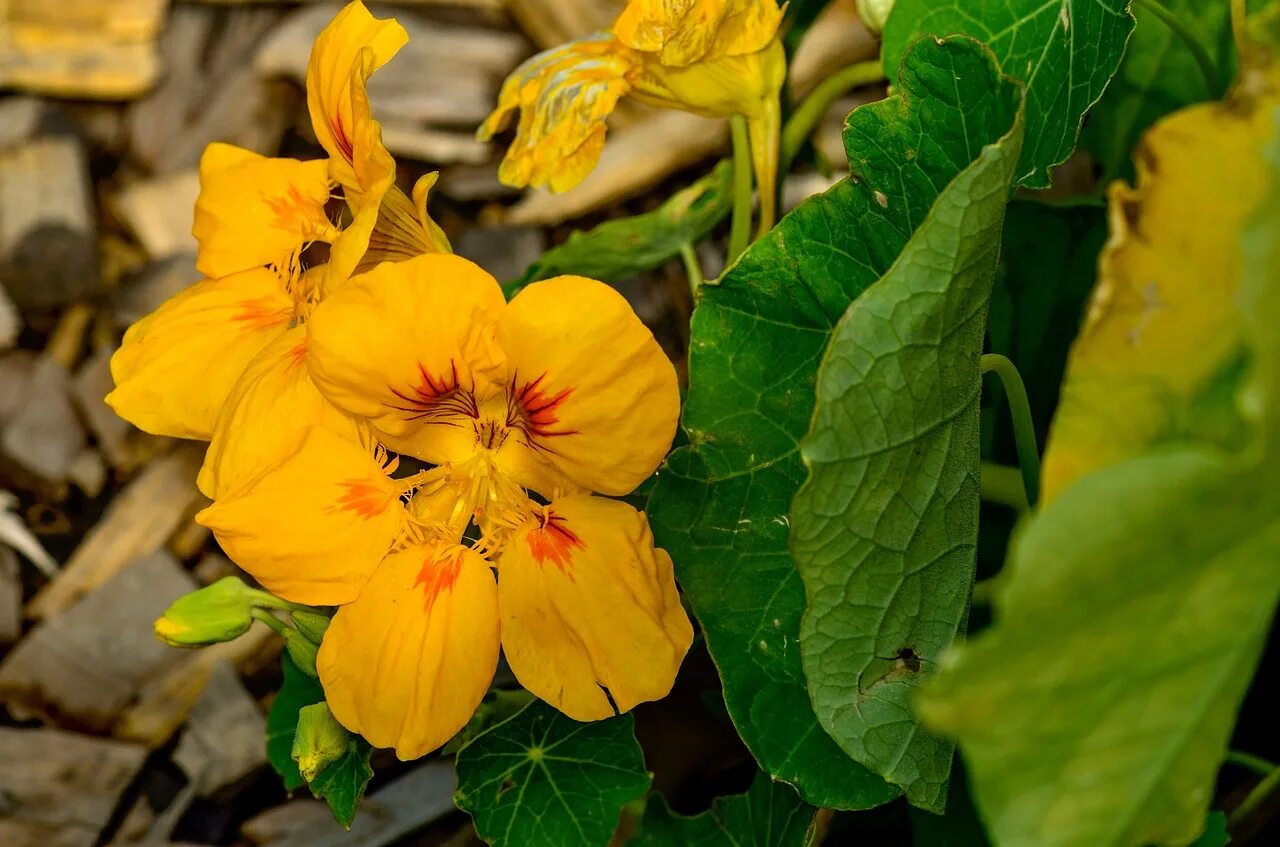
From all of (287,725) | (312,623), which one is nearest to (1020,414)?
(312,623)

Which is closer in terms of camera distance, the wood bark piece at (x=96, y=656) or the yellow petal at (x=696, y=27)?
the yellow petal at (x=696, y=27)

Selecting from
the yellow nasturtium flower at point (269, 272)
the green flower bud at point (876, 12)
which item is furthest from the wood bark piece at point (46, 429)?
the green flower bud at point (876, 12)

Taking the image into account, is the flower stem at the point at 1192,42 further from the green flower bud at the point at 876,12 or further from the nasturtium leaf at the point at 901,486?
the nasturtium leaf at the point at 901,486

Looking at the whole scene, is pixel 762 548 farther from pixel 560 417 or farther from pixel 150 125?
pixel 150 125

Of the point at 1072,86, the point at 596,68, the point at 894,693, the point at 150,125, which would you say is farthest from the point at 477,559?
the point at 150,125

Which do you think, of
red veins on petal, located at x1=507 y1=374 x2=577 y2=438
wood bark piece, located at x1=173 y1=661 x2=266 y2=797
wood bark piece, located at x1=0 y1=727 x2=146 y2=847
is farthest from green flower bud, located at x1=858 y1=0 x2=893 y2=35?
wood bark piece, located at x1=0 y1=727 x2=146 y2=847

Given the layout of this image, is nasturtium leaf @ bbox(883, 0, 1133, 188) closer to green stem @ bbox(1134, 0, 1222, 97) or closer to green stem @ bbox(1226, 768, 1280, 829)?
green stem @ bbox(1134, 0, 1222, 97)

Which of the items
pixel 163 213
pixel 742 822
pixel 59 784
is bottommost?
pixel 59 784

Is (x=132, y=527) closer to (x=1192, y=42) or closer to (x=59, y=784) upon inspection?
(x=59, y=784)
